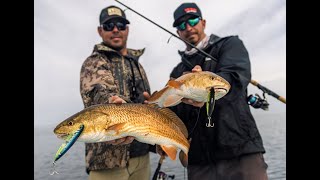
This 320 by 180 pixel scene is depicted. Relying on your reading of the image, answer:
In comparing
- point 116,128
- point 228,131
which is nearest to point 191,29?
point 228,131

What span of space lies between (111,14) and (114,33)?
0.42 meters

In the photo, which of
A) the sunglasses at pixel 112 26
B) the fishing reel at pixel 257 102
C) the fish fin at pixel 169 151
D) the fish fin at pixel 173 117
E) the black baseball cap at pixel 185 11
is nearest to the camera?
the fish fin at pixel 169 151

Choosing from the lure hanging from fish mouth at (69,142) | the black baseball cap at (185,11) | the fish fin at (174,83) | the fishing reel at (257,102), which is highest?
the black baseball cap at (185,11)

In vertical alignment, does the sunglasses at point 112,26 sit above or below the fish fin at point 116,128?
above

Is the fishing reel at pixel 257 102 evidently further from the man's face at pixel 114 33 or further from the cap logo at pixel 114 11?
the cap logo at pixel 114 11

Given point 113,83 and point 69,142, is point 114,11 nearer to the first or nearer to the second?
point 113,83

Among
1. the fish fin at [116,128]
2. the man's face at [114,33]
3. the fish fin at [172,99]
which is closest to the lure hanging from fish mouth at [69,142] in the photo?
the fish fin at [116,128]

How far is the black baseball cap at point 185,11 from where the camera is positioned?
19.1 ft

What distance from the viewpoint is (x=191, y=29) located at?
19.3ft

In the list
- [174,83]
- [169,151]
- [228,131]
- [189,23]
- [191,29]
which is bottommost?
[169,151]

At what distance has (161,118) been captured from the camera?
4.13 m

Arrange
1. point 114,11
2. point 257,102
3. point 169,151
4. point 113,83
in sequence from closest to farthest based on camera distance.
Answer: point 169,151, point 113,83, point 114,11, point 257,102
